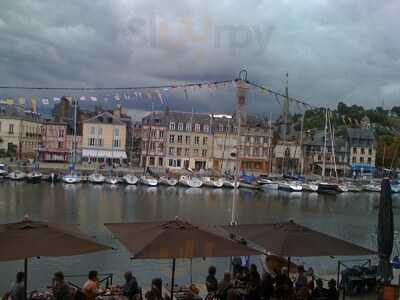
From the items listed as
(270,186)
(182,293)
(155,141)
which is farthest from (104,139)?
A: (182,293)

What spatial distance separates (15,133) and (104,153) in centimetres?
1674

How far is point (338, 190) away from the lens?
71.4 metres

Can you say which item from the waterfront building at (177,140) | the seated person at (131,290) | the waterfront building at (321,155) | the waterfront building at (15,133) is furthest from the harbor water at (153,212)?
the waterfront building at (15,133)

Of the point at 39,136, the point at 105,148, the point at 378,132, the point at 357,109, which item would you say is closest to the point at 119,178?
the point at 105,148

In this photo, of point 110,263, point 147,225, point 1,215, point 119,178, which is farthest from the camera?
point 119,178

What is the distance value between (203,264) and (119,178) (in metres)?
47.7

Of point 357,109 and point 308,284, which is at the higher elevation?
point 357,109

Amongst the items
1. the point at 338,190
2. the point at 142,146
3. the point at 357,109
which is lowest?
the point at 338,190

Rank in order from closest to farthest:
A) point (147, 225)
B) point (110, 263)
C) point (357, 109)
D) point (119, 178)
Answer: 1. point (147, 225)
2. point (110, 263)
3. point (119, 178)
4. point (357, 109)

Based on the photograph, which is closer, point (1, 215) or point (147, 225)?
point (147, 225)

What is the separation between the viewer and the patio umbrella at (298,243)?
32.1 ft

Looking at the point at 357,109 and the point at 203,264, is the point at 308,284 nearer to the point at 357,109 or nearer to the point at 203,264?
the point at 203,264

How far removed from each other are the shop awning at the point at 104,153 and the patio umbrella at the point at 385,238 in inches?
2956

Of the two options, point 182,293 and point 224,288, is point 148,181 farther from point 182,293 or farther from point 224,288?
point 224,288
